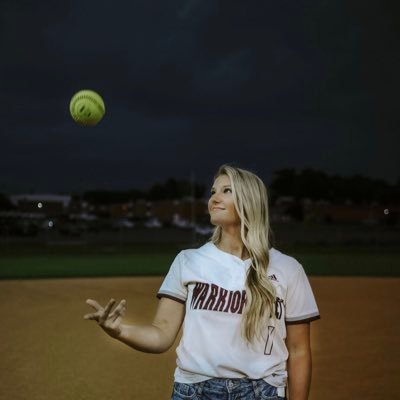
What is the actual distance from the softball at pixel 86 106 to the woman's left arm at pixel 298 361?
5976 mm

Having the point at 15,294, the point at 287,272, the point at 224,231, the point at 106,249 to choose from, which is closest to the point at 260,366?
the point at 287,272

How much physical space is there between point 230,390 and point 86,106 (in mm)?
6126

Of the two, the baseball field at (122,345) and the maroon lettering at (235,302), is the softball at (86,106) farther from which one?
→ the maroon lettering at (235,302)

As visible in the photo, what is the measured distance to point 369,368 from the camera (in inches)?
285

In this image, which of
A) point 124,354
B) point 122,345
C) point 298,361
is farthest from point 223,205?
point 122,345

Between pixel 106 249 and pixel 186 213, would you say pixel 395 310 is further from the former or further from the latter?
pixel 186 213

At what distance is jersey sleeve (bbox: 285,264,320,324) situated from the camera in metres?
2.46

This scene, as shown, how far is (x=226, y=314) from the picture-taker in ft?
7.67

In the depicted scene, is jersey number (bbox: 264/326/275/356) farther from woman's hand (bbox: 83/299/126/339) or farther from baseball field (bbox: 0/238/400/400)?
baseball field (bbox: 0/238/400/400)

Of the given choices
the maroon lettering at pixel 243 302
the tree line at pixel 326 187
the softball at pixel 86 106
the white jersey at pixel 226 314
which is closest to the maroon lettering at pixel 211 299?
the white jersey at pixel 226 314

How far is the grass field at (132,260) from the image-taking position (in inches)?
769

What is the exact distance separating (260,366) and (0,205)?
9675 centimetres

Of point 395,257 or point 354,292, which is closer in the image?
point 354,292

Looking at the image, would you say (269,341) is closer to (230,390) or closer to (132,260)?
(230,390)
